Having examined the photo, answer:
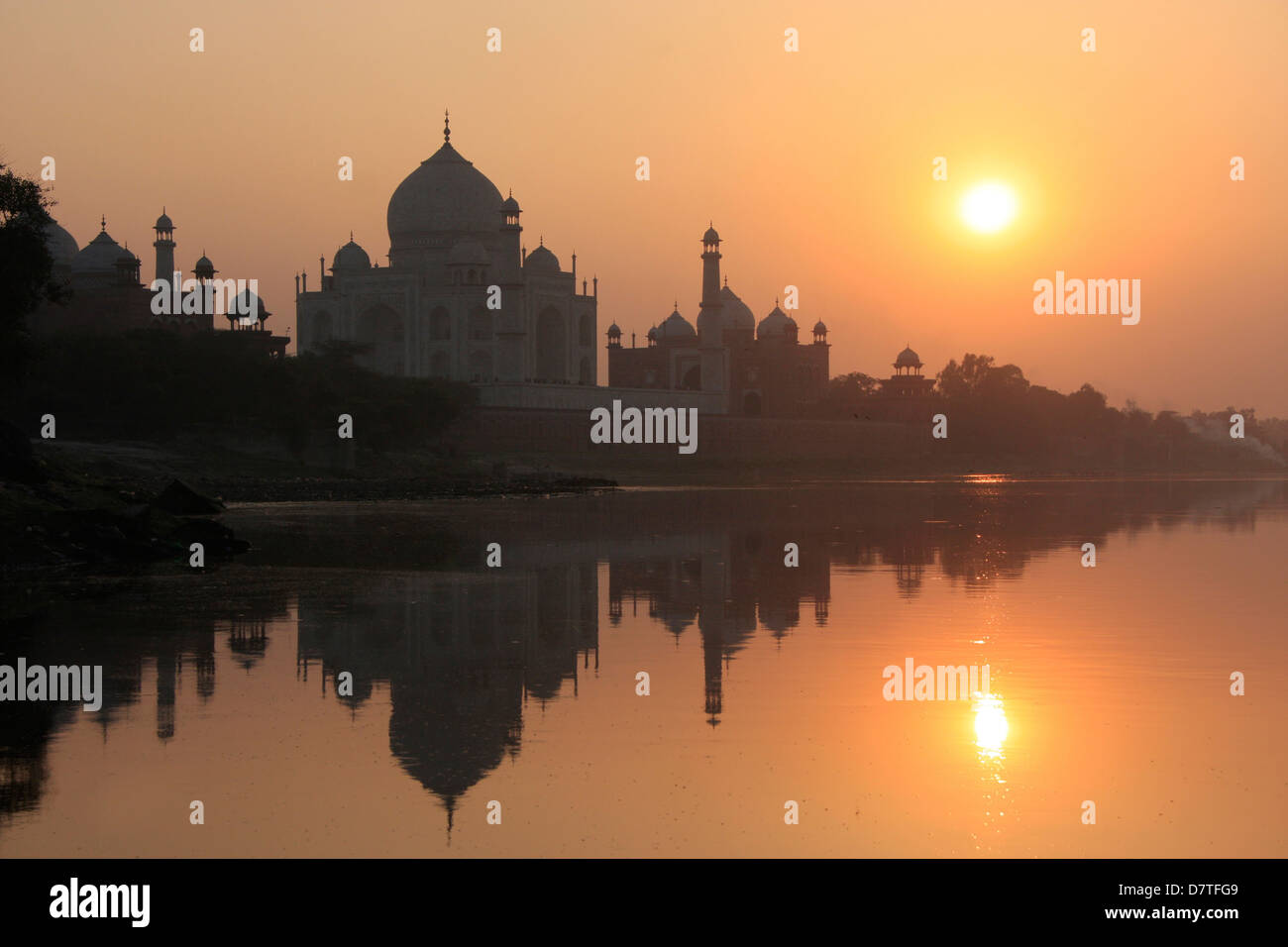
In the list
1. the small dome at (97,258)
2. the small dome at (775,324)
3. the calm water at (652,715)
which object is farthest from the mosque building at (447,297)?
the calm water at (652,715)

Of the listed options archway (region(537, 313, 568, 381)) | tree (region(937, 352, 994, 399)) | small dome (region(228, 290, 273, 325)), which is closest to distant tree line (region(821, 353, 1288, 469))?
tree (region(937, 352, 994, 399))

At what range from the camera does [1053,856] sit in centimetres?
657

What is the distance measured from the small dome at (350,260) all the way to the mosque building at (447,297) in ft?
0.23

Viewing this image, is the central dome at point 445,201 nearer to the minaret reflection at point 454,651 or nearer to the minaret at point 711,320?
the minaret at point 711,320

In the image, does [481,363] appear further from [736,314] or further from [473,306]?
[736,314]

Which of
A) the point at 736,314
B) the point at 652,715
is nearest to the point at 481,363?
the point at 736,314

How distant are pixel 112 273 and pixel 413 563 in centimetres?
4966

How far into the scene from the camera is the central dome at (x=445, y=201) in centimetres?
7294

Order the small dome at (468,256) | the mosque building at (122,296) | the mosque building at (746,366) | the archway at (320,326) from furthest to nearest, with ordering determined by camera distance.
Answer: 1. the mosque building at (746,366)
2. the archway at (320,326)
3. the small dome at (468,256)
4. the mosque building at (122,296)

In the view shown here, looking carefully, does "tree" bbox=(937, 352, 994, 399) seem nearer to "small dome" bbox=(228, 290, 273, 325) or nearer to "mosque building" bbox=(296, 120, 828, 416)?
"mosque building" bbox=(296, 120, 828, 416)

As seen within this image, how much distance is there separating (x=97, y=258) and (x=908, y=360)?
4728cm

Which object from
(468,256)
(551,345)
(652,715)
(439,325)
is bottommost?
(652,715)

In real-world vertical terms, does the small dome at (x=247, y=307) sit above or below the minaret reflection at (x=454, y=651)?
above

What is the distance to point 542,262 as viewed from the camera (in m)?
76.1
